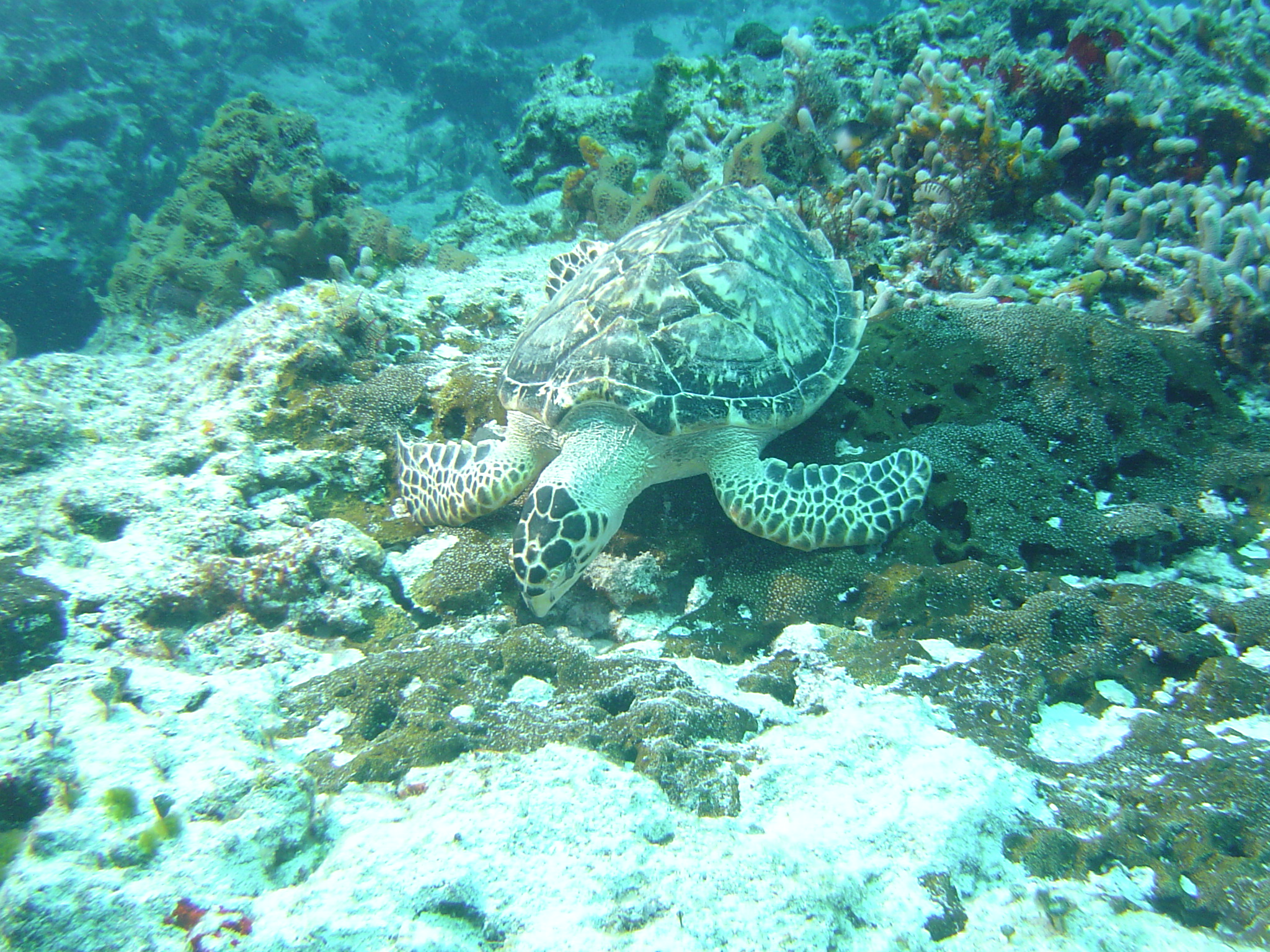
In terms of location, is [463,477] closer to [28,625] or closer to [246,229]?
[28,625]

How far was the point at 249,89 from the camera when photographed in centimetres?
1734

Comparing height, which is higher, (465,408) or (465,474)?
(465,408)

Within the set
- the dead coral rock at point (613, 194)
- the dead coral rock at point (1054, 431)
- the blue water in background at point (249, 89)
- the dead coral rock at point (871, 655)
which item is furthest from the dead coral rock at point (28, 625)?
the blue water in background at point (249, 89)

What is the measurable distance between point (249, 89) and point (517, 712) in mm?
23380

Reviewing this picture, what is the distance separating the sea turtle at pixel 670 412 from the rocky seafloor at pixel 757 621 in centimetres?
24

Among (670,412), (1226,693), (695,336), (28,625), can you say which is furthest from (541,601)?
(1226,693)

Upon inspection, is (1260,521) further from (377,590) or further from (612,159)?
(612,159)

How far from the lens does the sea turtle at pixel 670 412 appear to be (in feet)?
9.72

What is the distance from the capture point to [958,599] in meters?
2.59

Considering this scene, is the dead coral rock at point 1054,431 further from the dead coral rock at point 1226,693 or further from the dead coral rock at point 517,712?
the dead coral rock at point 517,712

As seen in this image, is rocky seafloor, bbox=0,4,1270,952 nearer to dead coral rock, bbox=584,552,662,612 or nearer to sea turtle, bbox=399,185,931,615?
dead coral rock, bbox=584,552,662,612

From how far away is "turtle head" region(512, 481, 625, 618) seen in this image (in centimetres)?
297

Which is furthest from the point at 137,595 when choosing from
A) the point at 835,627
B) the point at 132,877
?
the point at 835,627

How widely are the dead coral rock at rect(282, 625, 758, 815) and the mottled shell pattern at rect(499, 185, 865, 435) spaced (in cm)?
137
